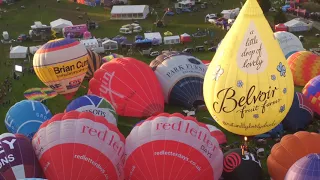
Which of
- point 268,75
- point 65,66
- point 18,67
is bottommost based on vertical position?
point 18,67

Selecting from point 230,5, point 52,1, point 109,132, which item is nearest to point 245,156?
point 109,132

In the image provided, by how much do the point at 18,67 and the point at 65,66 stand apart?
6.66 metres

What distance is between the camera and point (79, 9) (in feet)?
133

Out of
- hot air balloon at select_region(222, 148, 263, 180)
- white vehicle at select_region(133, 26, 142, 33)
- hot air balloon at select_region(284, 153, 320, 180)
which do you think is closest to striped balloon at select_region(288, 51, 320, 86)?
hot air balloon at select_region(222, 148, 263, 180)

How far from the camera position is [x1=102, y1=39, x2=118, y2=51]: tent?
1168 inches

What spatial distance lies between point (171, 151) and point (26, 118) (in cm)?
681

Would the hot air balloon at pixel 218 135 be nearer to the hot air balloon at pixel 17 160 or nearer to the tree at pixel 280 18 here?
the hot air balloon at pixel 17 160

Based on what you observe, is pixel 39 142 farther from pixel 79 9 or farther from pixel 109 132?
pixel 79 9

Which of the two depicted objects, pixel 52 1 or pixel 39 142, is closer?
pixel 39 142

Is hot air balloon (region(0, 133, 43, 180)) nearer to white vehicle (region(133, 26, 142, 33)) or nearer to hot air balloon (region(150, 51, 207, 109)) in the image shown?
hot air balloon (region(150, 51, 207, 109))

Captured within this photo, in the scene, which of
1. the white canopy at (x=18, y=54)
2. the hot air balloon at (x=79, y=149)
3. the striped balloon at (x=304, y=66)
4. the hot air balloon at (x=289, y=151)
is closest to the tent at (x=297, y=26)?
the striped balloon at (x=304, y=66)

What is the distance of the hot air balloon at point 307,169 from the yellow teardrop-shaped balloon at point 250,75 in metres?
1.41

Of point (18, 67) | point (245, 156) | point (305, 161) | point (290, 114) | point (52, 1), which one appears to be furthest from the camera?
point (52, 1)

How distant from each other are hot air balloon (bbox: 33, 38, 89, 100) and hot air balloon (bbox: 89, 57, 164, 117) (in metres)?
1.86
